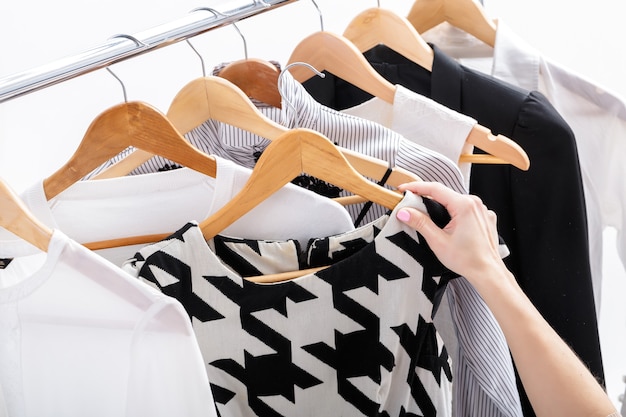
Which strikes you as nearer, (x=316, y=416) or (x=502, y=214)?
(x=316, y=416)

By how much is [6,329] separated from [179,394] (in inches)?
7.4

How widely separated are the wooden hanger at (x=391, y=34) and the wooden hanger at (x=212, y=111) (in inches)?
10.4

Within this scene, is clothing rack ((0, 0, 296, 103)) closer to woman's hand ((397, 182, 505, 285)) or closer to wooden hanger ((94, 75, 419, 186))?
wooden hanger ((94, 75, 419, 186))

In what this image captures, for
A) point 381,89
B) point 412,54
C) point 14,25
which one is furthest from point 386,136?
point 14,25

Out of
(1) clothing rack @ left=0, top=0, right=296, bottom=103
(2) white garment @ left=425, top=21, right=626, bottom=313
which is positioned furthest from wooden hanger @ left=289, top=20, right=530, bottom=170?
(2) white garment @ left=425, top=21, right=626, bottom=313

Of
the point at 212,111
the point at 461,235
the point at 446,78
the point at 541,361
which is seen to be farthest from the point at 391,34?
the point at 541,361

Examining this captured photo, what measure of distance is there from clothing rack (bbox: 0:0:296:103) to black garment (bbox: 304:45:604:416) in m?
0.31

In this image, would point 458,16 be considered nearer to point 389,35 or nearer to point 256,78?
point 389,35

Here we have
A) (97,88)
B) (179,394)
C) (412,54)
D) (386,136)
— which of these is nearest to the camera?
(179,394)

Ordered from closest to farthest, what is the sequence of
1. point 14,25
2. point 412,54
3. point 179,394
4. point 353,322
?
point 179,394, point 353,322, point 412,54, point 14,25

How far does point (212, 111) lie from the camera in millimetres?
968

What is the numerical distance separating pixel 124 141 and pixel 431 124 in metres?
0.40

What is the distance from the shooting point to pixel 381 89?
1.04m

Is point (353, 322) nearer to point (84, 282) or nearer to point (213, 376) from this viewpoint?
point (213, 376)
